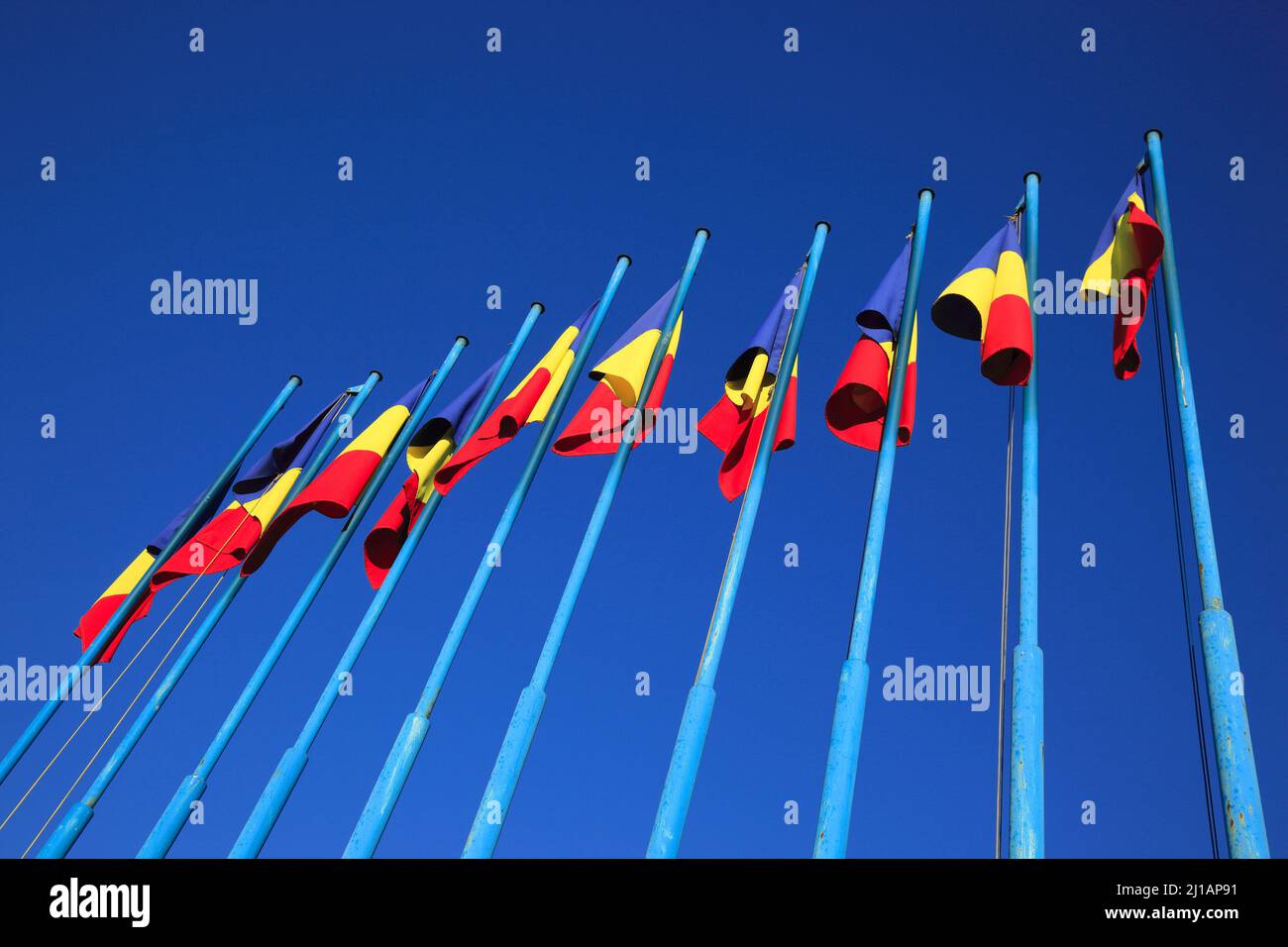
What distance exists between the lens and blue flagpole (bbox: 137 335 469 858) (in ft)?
45.9

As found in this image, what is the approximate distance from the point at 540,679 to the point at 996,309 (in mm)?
6664

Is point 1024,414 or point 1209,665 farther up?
point 1024,414

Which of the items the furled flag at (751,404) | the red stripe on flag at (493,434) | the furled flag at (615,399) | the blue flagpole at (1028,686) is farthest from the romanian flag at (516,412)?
the blue flagpole at (1028,686)

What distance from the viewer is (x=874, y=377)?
12.6 metres

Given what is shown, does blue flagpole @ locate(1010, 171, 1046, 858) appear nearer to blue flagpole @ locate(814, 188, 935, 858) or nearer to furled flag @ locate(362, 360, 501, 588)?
blue flagpole @ locate(814, 188, 935, 858)

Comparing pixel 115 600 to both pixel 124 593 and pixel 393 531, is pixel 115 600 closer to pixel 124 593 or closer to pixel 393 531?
pixel 124 593

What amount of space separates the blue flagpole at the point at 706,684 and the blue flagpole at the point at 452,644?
343 cm

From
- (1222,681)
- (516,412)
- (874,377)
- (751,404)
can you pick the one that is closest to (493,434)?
(516,412)

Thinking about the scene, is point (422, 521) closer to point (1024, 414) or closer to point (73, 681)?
point (73, 681)

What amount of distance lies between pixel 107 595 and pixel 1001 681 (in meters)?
14.3

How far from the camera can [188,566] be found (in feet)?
55.1

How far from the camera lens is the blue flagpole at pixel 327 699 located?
514 inches

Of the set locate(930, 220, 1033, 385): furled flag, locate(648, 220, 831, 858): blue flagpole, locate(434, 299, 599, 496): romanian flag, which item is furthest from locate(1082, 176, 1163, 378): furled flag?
locate(434, 299, 599, 496): romanian flag
